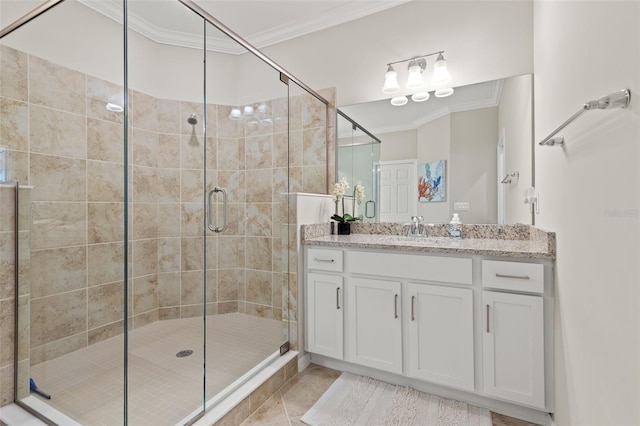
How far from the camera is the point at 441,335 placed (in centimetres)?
168

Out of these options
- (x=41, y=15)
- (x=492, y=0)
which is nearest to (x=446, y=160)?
(x=492, y=0)

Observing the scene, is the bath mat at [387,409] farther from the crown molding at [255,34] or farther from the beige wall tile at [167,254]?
the crown molding at [255,34]

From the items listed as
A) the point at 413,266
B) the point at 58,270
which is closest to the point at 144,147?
the point at 58,270

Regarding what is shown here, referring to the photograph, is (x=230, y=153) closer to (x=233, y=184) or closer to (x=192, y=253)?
(x=233, y=184)

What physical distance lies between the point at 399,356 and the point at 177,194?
1652 mm

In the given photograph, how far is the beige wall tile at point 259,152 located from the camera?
212 centimetres

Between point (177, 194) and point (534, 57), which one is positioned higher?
point (534, 57)

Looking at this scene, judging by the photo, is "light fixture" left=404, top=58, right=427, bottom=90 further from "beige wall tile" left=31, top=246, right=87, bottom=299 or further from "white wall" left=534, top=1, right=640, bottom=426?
"beige wall tile" left=31, top=246, right=87, bottom=299

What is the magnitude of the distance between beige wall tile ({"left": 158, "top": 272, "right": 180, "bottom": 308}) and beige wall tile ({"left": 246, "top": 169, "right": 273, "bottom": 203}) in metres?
0.70

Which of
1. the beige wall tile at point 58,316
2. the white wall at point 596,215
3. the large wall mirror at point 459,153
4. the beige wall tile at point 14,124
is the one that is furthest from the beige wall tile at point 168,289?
the white wall at point 596,215

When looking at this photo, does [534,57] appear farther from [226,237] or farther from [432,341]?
[226,237]

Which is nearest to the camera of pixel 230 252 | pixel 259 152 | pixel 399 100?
pixel 230 252

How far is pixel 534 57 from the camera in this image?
1972 millimetres

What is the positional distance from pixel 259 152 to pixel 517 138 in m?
1.77
